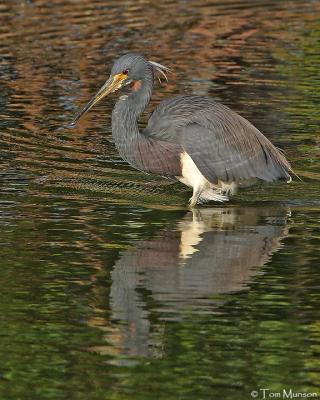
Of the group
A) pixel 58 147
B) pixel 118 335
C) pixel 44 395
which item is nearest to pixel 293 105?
pixel 58 147

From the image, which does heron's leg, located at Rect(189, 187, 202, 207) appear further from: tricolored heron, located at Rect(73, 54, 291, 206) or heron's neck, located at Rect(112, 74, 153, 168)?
heron's neck, located at Rect(112, 74, 153, 168)

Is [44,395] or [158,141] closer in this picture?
[44,395]

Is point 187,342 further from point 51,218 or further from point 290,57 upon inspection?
point 290,57

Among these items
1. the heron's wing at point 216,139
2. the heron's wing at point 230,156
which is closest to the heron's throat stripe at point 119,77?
the heron's wing at point 216,139

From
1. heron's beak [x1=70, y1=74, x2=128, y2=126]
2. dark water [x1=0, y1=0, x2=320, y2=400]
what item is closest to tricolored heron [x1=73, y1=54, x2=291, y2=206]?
heron's beak [x1=70, y1=74, x2=128, y2=126]

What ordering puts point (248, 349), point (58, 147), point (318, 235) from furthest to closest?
point (58, 147)
point (318, 235)
point (248, 349)

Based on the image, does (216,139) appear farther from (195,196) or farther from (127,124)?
(127,124)

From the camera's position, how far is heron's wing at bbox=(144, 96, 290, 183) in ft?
36.4

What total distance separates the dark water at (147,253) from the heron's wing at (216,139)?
275 millimetres

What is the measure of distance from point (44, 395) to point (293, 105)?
842 cm

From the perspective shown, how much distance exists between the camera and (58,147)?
13.1 m

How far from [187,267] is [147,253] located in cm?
47

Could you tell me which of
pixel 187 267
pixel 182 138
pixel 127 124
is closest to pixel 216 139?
pixel 182 138

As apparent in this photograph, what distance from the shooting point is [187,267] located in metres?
9.28
